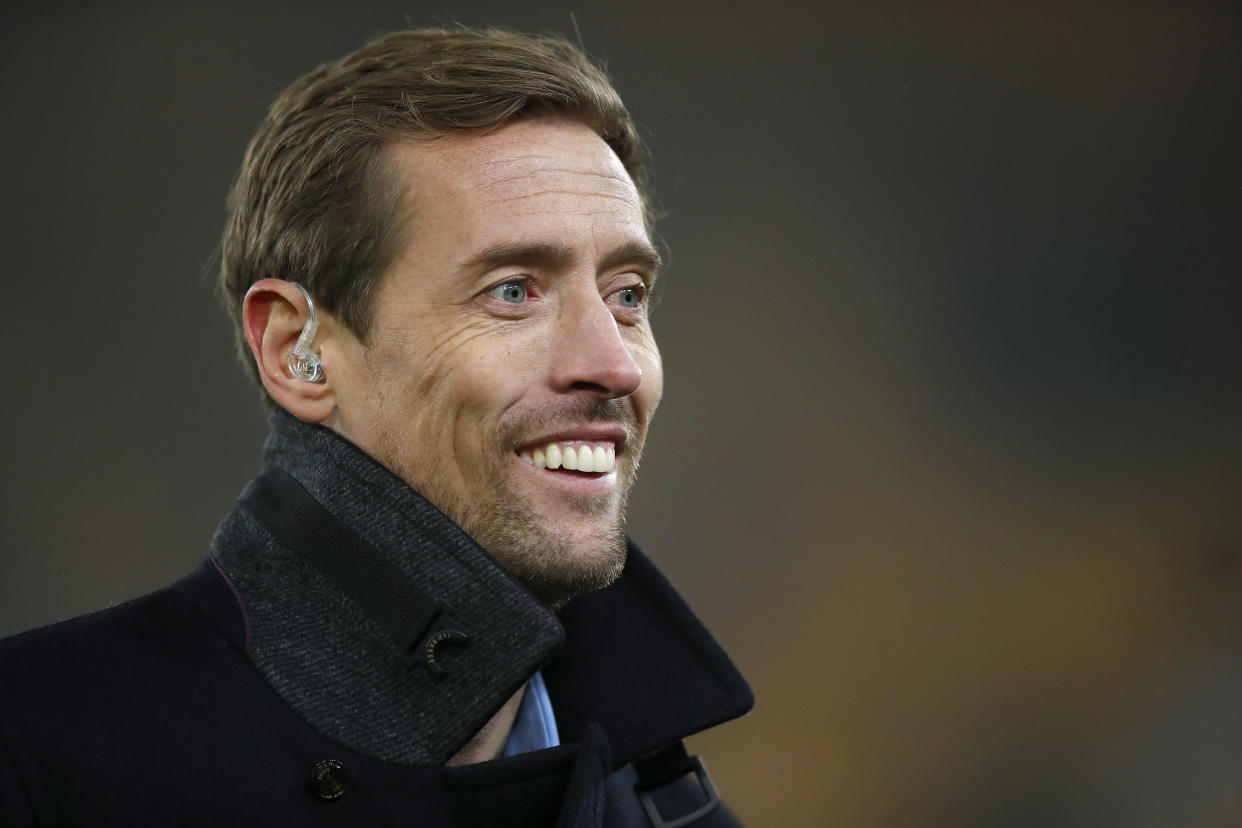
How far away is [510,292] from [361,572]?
1.38ft

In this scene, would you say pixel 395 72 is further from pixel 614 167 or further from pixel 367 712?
pixel 367 712

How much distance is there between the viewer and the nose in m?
1.69

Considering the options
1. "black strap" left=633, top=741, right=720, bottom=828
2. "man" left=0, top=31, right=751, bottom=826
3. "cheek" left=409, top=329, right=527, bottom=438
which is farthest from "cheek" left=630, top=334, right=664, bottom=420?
"black strap" left=633, top=741, right=720, bottom=828

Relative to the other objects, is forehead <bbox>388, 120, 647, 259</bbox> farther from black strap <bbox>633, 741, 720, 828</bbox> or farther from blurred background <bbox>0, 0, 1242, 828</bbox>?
blurred background <bbox>0, 0, 1242, 828</bbox>

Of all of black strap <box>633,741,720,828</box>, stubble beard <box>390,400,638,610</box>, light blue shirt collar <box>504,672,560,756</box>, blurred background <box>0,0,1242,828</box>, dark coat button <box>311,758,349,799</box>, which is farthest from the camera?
blurred background <box>0,0,1242,828</box>

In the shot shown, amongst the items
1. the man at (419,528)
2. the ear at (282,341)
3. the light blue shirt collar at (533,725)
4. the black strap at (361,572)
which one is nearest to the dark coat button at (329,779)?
the man at (419,528)

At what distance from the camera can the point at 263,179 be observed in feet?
6.23

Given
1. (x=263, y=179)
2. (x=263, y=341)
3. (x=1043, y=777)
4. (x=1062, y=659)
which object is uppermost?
(x=263, y=179)

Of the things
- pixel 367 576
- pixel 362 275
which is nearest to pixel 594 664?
pixel 367 576

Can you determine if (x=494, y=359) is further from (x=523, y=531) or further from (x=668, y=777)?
(x=668, y=777)

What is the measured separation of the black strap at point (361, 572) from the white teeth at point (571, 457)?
9.5 inches

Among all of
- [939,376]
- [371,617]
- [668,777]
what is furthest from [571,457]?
[939,376]

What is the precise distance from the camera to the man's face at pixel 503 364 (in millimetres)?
1682

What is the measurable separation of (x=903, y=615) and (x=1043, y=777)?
541mm
